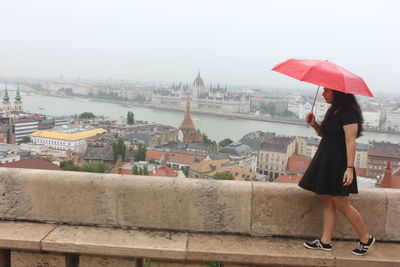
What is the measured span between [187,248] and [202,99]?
5252cm

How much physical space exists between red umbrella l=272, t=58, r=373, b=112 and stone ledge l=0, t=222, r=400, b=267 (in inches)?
19.0

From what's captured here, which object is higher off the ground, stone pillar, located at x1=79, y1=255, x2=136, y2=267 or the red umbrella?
the red umbrella

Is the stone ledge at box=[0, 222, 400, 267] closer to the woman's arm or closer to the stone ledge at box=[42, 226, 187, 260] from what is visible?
the stone ledge at box=[42, 226, 187, 260]

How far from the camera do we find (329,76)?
122 centimetres

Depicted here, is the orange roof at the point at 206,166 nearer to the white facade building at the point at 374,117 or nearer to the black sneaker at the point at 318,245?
the black sneaker at the point at 318,245

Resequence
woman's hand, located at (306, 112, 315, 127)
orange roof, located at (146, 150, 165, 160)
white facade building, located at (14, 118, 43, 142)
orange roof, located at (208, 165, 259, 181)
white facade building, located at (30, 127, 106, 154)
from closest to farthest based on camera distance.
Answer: woman's hand, located at (306, 112, 315, 127)
orange roof, located at (208, 165, 259, 181)
orange roof, located at (146, 150, 165, 160)
white facade building, located at (30, 127, 106, 154)
white facade building, located at (14, 118, 43, 142)

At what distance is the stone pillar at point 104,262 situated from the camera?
122 centimetres

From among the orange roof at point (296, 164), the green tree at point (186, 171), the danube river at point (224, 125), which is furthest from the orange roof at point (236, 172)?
the danube river at point (224, 125)

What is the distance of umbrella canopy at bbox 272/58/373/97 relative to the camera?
47.3 inches

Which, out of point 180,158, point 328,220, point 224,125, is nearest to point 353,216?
point 328,220

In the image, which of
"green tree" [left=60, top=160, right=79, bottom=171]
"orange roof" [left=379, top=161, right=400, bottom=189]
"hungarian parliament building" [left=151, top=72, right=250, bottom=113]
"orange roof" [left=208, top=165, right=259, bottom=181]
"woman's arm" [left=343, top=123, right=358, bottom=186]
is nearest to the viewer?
"woman's arm" [left=343, top=123, right=358, bottom=186]

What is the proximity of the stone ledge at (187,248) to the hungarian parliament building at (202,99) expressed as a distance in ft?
161

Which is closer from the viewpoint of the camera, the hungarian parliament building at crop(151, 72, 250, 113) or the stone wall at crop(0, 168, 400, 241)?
the stone wall at crop(0, 168, 400, 241)

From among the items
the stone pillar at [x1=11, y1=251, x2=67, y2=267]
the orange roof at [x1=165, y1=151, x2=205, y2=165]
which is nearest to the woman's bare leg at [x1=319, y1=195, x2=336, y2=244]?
the stone pillar at [x1=11, y1=251, x2=67, y2=267]
